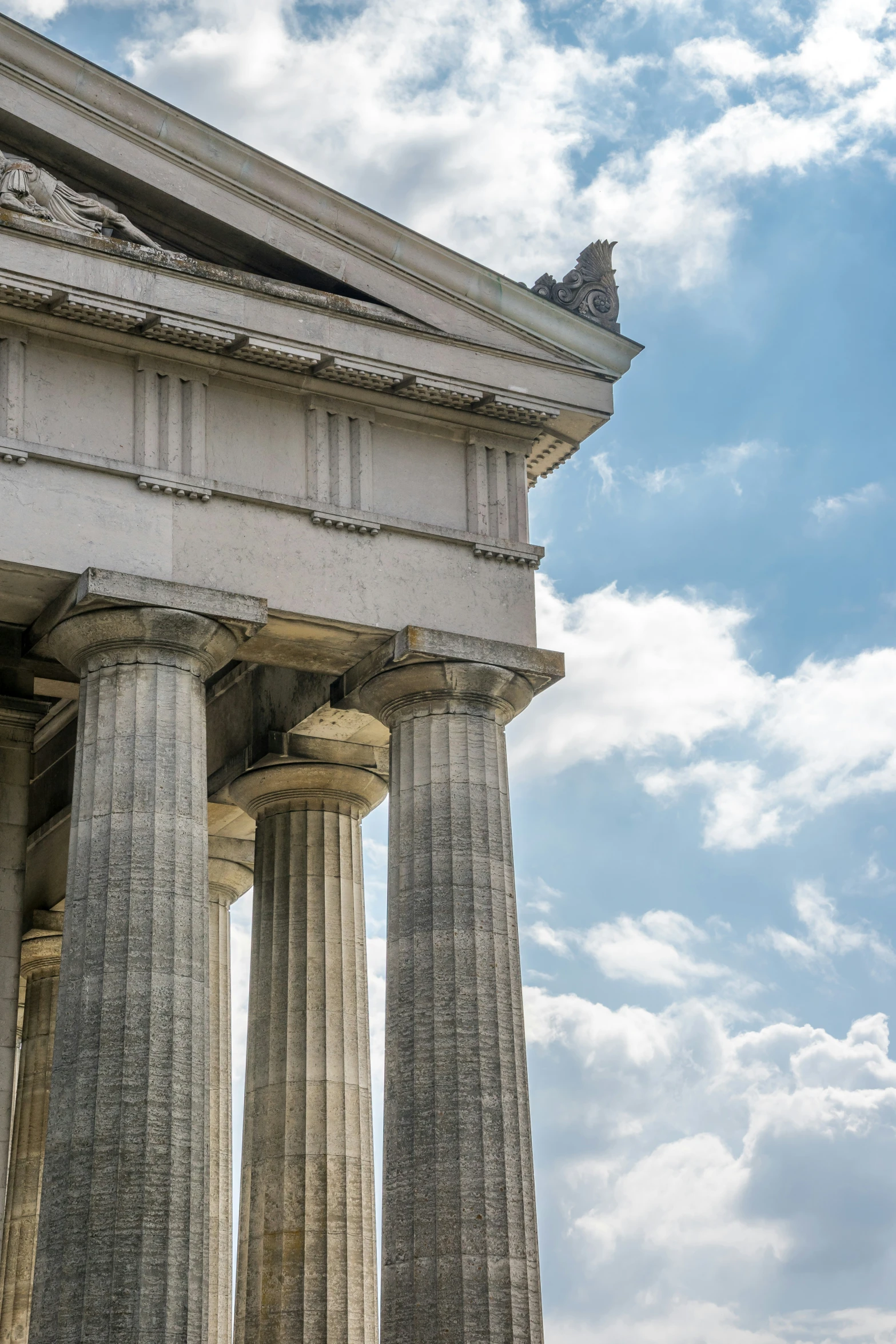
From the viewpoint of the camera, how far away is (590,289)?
39.1m

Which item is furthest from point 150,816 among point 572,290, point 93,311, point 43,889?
point 43,889

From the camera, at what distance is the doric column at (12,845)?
37.5 metres

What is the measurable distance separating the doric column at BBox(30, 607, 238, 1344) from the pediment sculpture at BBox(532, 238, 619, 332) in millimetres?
9697

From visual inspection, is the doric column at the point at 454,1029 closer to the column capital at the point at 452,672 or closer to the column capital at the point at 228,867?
the column capital at the point at 452,672

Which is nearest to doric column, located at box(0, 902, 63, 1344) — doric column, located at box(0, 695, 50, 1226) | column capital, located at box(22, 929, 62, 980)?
column capital, located at box(22, 929, 62, 980)

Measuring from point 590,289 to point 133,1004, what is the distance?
16.5m

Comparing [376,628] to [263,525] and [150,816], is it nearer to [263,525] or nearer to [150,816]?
[263,525]

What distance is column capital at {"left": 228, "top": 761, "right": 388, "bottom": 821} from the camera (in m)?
41.2

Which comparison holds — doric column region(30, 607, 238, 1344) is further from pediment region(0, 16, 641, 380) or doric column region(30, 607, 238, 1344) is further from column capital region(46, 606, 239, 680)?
pediment region(0, 16, 641, 380)

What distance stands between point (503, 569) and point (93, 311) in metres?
8.70

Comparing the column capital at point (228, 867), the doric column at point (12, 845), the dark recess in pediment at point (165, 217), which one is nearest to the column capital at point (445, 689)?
the dark recess in pediment at point (165, 217)

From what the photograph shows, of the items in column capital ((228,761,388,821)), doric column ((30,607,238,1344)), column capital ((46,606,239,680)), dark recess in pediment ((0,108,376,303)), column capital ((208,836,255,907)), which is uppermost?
dark recess in pediment ((0,108,376,303))

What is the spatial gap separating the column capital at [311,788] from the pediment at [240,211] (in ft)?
30.6

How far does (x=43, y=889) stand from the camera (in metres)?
49.8
